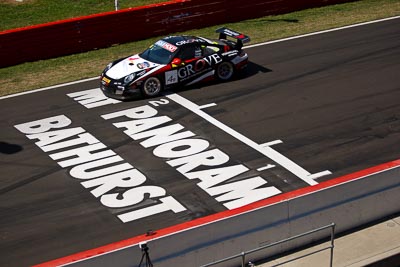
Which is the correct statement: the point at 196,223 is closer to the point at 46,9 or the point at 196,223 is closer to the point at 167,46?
the point at 167,46

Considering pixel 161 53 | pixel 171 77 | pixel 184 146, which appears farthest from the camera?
pixel 161 53

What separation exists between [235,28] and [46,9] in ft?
26.9

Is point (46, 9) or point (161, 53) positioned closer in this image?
point (161, 53)

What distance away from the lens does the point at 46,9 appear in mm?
29281

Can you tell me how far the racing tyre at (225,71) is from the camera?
20.7 metres

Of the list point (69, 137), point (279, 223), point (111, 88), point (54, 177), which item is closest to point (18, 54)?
point (111, 88)

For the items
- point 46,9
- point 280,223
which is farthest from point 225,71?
point 46,9

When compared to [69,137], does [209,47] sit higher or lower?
higher

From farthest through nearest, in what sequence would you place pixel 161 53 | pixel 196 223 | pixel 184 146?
pixel 161 53, pixel 184 146, pixel 196 223

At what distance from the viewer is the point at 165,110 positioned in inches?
750

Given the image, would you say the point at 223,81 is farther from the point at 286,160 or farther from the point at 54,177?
the point at 54,177

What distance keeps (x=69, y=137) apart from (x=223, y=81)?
5085 millimetres

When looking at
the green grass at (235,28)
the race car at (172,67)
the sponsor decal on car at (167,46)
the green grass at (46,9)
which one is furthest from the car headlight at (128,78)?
the green grass at (46,9)

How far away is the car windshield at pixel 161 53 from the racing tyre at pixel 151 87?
53cm
